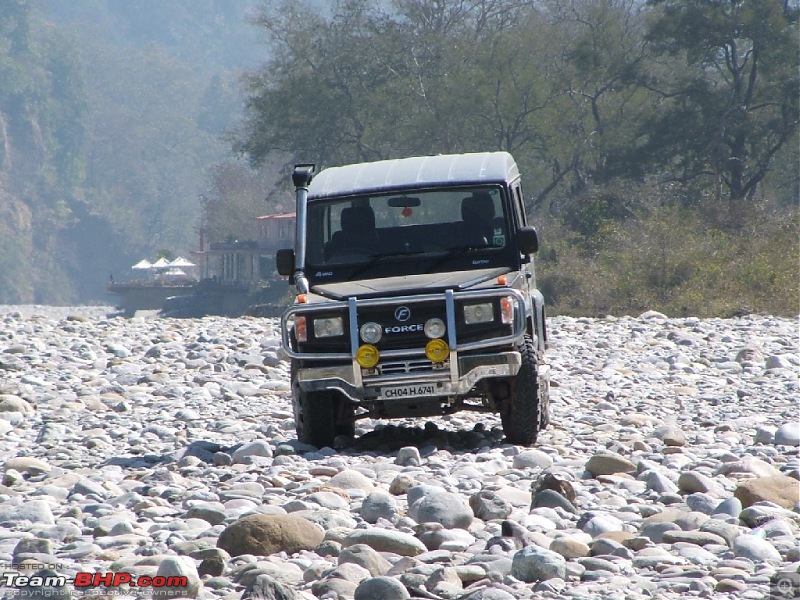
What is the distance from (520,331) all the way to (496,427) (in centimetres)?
169

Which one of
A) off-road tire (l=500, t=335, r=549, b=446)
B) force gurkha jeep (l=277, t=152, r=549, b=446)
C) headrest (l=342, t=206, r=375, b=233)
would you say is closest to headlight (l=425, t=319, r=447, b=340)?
force gurkha jeep (l=277, t=152, r=549, b=446)

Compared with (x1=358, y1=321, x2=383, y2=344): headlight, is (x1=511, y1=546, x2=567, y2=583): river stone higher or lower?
lower

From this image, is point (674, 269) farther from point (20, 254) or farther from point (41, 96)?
point (41, 96)

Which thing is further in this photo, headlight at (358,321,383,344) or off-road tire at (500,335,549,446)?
off-road tire at (500,335,549,446)

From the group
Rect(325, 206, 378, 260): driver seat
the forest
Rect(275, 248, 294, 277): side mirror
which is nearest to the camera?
Rect(275, 248, 294, 277): side mirror

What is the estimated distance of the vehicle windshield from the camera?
8.91 metres

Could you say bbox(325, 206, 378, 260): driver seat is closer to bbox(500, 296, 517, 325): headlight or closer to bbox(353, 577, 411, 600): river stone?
bbox(500, 296, 517, 325): headlight

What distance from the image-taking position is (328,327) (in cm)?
834

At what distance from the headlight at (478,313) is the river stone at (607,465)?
1.18m

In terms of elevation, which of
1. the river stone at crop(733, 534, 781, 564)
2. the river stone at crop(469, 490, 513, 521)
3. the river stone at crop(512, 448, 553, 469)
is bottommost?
the river stone at crop(512, 448, 553, 469)

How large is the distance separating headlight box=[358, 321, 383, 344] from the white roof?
128 cm

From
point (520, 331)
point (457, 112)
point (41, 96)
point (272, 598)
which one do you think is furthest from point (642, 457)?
point (41, 96)

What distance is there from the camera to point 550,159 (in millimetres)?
51094

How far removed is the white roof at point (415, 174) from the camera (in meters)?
9.10
